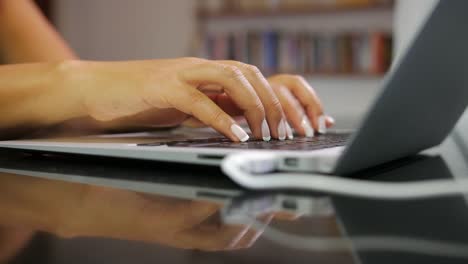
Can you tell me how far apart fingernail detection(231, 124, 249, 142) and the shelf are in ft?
9.63

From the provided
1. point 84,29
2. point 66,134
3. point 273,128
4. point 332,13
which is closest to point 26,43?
point 66,134

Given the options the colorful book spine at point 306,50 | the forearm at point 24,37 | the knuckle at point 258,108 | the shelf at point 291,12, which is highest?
the knuckle at point 258,108

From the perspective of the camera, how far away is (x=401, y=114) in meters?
0.41

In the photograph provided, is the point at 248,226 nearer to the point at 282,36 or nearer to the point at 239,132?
the point at 239,132

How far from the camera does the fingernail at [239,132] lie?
56 centimetres

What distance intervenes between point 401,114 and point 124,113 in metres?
0.42

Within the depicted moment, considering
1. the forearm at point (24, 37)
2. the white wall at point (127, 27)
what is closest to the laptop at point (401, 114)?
the forearm at point (24, 37)

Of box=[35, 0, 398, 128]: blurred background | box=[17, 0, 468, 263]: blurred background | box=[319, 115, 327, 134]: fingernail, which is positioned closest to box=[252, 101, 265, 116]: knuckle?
box=[319, 115, 327, 134]: fingernail

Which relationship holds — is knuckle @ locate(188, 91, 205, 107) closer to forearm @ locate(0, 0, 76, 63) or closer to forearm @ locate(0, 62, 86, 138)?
forearm @ locate(0, 62, 86, 138)

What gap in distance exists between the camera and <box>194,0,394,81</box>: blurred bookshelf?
10.9 feet

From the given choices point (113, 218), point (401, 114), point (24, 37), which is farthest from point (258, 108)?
point (24, 37)

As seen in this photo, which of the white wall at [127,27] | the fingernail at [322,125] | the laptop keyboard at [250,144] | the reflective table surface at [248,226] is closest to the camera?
the reflective table surface at [248,226]

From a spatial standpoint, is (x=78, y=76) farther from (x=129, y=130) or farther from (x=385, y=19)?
(x=385, y=19)

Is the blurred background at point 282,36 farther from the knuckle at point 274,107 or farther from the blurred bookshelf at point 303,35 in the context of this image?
the knuckle at point 274,107
